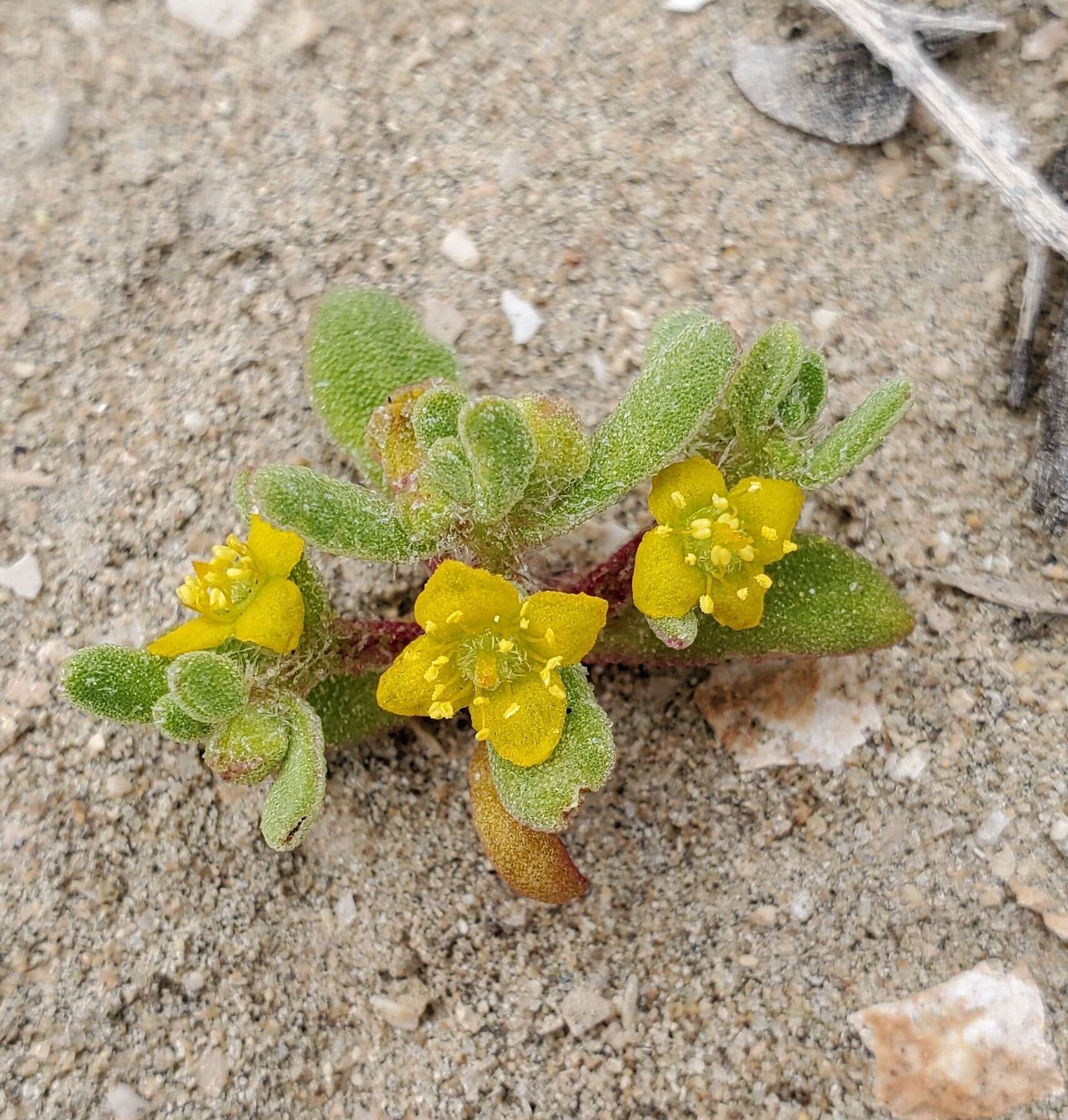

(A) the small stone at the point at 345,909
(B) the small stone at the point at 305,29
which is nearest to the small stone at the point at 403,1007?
(A) the small stone at the point at 345,909

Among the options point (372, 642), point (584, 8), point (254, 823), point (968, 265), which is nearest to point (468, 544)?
point (372, 642)

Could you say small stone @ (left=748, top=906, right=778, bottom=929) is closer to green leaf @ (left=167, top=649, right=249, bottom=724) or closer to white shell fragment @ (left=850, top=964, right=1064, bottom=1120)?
white shell fragment @ (left=850, top=964, right=1064, bottom=1120)

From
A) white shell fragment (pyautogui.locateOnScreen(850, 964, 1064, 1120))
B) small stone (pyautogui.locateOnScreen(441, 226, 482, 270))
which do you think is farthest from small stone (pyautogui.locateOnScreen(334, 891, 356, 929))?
small stone (pyautogui.locateOnScreen(441, 226, 482, 270))

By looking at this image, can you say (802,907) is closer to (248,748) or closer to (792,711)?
(792,711)

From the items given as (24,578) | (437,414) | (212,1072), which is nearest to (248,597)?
(437,414)

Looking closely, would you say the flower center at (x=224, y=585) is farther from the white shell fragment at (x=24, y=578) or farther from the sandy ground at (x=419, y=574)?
the white shell fragment at (x=24, y=578)
